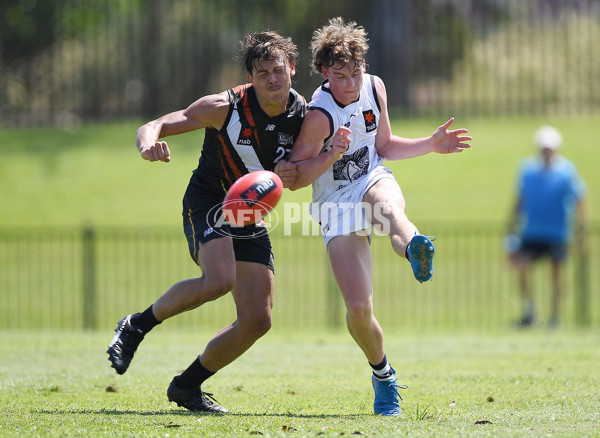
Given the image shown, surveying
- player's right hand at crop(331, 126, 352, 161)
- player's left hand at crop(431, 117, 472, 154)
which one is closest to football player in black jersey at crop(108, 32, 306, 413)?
player's right hand at crop(331, 126, 352, 161)

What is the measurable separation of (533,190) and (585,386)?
19.9 feet

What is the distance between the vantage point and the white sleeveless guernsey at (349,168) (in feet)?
19.4

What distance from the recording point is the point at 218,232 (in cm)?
585

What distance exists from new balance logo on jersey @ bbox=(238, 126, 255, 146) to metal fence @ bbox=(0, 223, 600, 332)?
6.50 metres

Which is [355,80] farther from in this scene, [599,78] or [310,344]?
[599,78]

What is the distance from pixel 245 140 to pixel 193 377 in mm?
1560

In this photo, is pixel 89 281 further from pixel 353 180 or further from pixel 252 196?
pixel 252 196

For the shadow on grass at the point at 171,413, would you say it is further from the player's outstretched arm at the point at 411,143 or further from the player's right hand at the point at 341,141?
the player's outstretched arm at the point at 411,143

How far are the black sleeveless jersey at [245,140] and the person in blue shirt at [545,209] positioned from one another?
6.97 metres

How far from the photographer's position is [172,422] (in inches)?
212

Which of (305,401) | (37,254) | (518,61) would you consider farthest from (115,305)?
(518,61)

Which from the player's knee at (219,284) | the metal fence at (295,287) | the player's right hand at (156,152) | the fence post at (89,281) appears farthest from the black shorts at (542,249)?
the player's right hand at (156,152)

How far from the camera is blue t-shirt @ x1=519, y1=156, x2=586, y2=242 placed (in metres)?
12.4

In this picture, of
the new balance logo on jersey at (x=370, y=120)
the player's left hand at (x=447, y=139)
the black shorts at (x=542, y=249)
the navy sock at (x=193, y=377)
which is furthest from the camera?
the black shorts at (x=542, y=249)
